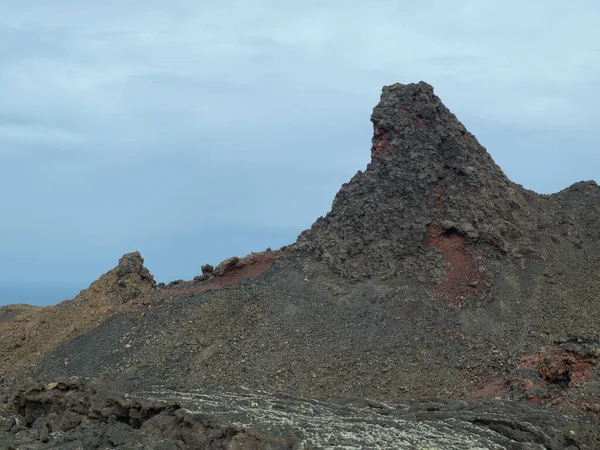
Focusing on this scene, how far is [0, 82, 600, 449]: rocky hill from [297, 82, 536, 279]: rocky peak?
6 centimetres

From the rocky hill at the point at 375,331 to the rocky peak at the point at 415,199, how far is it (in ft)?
0.20

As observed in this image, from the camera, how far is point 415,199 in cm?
2600

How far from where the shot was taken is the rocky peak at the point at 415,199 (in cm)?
2511

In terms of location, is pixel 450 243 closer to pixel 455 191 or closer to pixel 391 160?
pixel 455 191

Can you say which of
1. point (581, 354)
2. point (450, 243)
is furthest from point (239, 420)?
point (450, 243)

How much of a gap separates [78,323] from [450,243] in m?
14.4

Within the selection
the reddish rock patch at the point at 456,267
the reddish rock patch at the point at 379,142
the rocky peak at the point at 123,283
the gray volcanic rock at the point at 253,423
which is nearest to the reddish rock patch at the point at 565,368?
the gray volcanic rock at the point at 253,423

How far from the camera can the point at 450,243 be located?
2512 centimetres

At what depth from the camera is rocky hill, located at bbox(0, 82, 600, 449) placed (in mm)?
15711

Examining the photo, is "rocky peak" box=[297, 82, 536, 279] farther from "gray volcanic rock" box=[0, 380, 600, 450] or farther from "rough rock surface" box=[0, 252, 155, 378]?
"gray volcanic rock" box=[0, 380, 600, 450]

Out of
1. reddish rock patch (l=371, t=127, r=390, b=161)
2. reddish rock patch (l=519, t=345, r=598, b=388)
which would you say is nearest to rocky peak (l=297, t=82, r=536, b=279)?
reddish rock patch (l=371, t=127, r=390, b=161)

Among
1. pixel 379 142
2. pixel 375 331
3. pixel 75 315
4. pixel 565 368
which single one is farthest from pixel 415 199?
pixel 75 315

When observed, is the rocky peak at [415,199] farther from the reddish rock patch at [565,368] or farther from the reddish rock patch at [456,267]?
the reddish rock patch at [565,368]

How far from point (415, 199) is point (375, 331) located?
611 centimetres
